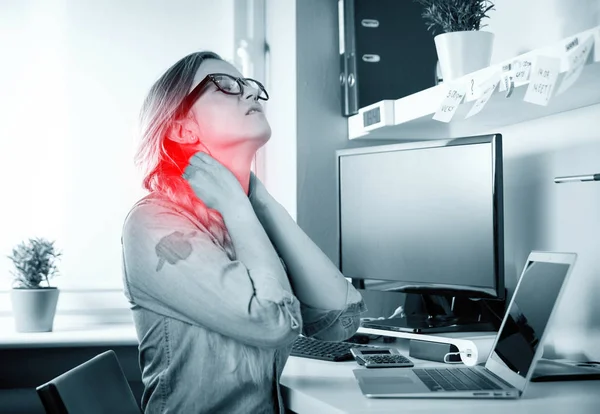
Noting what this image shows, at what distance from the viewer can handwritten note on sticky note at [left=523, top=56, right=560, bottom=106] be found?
1278 millimetres

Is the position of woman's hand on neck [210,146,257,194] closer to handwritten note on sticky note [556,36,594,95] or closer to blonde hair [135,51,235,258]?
blonde hair [135,51,235,258]

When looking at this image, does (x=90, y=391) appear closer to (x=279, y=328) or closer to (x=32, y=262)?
(x=279, y=328)

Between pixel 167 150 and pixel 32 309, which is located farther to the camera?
pixel 32 309

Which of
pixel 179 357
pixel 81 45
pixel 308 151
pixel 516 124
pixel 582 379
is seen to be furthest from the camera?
pixel 81 45

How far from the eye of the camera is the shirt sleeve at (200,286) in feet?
4.00

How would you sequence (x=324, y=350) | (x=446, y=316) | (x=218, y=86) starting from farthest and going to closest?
1. (x=446, y=316)
2. (x=324, y=350)
3. (x=218, y=86)

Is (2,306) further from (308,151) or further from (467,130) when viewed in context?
(467,130)

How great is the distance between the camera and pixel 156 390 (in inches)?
50.8

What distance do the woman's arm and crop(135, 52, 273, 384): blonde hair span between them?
13 cm

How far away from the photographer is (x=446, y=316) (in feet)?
6.08

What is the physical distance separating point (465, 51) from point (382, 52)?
0.57 m

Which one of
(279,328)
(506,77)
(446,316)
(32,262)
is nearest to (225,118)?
(279,328)

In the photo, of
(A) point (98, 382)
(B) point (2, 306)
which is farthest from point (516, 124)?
(B) point (2, 306)

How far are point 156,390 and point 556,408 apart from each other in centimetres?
69
